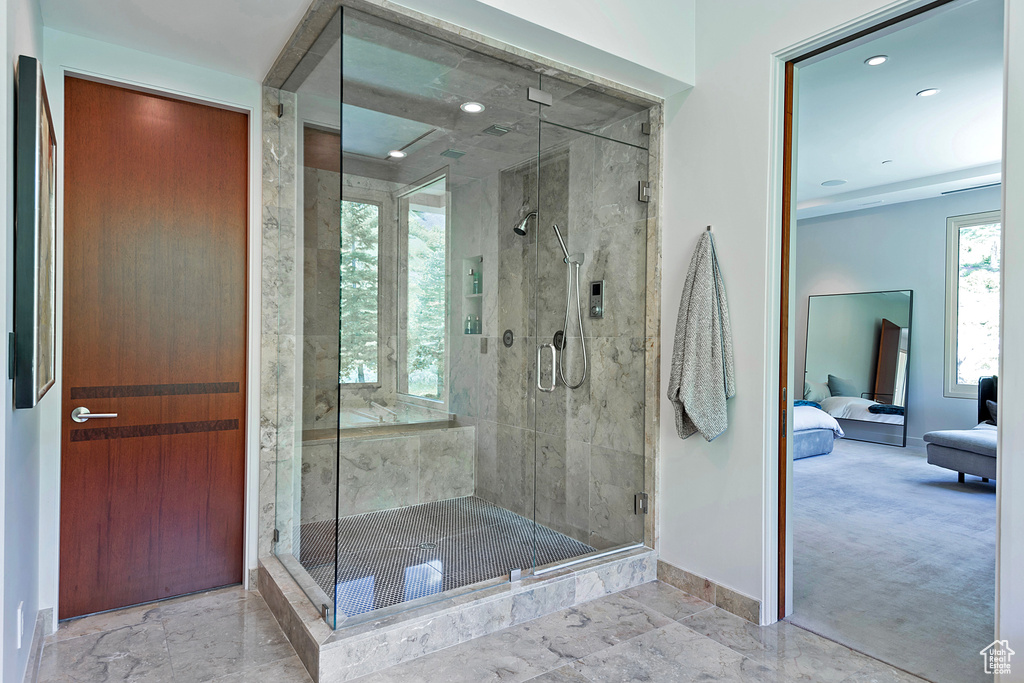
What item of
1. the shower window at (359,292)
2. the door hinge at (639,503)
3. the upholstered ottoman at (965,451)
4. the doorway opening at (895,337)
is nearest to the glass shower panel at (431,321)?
the shower window at (359,292)

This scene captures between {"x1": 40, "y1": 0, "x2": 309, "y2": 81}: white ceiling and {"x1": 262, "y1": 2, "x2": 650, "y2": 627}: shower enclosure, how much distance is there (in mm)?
173

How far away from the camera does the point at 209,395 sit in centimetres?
288

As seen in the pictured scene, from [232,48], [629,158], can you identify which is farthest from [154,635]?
[629,158]

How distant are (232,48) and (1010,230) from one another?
294 cm

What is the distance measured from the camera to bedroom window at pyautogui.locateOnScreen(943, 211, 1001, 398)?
6.22 m

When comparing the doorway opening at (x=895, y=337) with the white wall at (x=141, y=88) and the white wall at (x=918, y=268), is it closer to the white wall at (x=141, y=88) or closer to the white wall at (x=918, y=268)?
the white wall at (x=918, y=268)

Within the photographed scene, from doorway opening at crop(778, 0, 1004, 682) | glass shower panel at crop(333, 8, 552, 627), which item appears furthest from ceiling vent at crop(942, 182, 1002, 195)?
glass shower panel at crop(333, 8, 552, 627)

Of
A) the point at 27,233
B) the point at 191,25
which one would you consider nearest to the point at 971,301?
the point at 191,25

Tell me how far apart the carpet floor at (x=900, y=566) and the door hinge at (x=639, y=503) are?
802mm

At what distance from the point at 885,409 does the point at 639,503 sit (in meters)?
5.29

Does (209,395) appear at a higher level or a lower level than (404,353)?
lower

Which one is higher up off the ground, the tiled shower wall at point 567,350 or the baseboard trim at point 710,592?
the tiled shower wall at point 567,350

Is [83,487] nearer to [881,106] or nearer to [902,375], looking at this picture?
[881,106]

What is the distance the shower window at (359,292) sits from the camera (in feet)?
7.47
